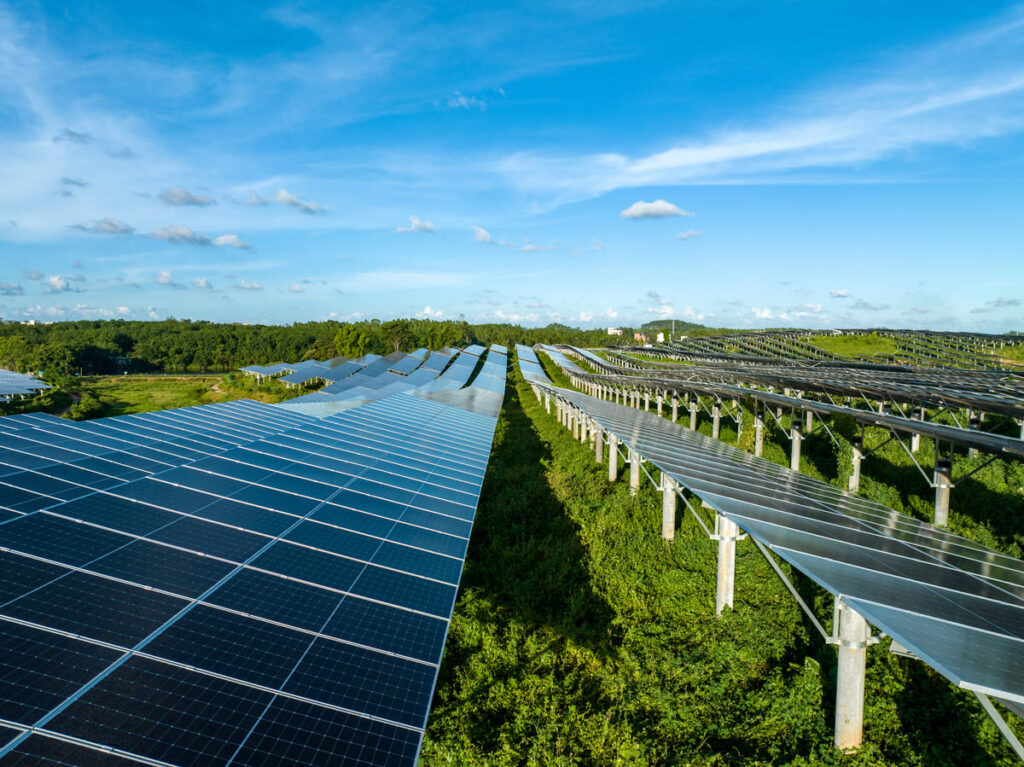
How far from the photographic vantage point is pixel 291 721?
5.01 m

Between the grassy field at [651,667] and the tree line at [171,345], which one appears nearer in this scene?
the grassy field at [651,667]

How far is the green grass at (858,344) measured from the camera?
88.8m

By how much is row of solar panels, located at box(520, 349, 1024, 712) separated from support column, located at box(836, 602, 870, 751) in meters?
0.72

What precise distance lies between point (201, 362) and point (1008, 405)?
482 ft

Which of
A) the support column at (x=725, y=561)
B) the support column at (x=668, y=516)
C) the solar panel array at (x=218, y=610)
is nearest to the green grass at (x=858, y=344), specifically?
the support column at (x=668, y=516)

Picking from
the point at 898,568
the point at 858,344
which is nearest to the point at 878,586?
the point at 898,568

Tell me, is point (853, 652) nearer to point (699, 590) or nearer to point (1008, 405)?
point (699, 590)

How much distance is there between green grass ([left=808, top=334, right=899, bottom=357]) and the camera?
88.8 metres

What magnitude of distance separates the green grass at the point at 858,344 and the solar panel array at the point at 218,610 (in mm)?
96260

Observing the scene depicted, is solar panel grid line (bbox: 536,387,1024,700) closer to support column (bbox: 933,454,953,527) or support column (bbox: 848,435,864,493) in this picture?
support column (bbox: 933,454,953,527)

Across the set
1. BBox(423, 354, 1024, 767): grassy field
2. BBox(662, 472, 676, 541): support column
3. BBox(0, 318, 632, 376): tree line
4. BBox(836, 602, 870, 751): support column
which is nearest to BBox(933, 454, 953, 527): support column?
BBox(423, 354, 1024, 767): grassy field

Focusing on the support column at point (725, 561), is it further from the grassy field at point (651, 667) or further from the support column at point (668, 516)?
the support column at point (668, 516)

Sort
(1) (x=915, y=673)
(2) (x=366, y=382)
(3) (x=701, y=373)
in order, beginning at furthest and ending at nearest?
(2) (x=366, y=382), (3) (x=701, y=373), (1) (x=915, y=673)

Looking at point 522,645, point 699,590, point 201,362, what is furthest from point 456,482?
point 201,362
